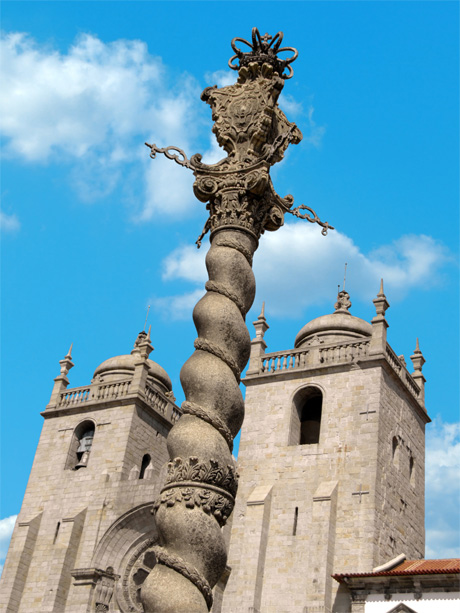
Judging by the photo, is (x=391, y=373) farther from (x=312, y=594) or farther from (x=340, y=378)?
(x=312, y=594)

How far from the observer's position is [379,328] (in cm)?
2552

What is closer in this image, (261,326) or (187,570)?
(187,570)

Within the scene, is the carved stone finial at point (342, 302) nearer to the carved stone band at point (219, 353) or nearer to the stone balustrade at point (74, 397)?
the stone balustrade at point (74, 397)

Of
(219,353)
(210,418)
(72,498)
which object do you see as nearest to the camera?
(210,418)

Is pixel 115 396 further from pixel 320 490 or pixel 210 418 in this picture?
pixel 210 418

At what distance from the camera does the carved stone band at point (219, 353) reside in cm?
786

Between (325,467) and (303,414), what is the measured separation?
327 centimetres

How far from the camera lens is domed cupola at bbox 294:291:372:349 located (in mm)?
27875

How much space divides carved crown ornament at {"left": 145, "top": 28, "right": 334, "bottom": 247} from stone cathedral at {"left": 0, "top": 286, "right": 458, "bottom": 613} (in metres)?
14.2

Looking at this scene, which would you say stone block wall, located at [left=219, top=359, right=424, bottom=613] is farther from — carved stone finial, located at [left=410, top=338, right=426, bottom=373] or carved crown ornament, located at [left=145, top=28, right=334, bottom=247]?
carved crown ornament, located at [left=145, top=28, right=334, bottom=247]

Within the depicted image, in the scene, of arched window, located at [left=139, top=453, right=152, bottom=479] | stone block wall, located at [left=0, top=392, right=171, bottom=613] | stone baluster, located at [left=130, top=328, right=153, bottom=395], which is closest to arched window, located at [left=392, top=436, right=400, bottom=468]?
stone block wall, located at [left=0, top=392, right=171, bottom=613]

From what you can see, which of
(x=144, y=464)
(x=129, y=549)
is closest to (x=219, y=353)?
(x=129, y=549)

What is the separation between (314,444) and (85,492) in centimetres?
858

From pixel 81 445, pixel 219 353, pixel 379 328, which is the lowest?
pixel 219 353
